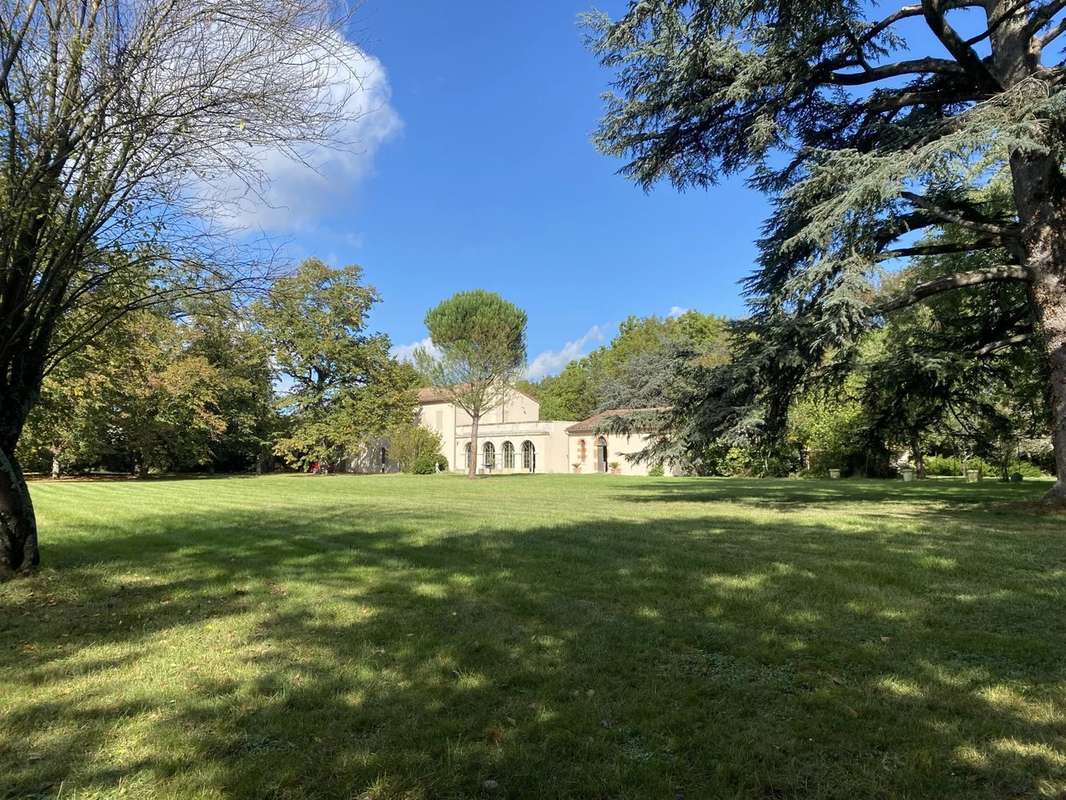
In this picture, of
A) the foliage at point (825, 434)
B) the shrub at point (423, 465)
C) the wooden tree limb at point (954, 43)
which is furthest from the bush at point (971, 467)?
the shrub at point (423, 465)

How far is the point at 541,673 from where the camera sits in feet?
11.0

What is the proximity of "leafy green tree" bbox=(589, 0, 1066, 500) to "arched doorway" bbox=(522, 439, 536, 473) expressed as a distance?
34.2 metres

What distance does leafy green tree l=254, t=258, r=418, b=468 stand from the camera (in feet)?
118

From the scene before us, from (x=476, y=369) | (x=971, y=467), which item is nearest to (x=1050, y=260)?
(x=971, y=467)

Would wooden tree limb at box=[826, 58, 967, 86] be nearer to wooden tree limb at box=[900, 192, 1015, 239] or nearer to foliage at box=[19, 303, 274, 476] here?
wooden tree limb at box=[900, 192, 1015, 239]

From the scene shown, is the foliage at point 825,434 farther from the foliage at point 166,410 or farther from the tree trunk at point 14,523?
the tree trunk at point 14,523

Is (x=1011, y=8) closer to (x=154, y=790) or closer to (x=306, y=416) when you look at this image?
(x=154, y=790)

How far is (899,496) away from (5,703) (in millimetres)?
16098

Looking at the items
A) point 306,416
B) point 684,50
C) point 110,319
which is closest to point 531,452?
point 306,416

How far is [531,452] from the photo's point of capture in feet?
156

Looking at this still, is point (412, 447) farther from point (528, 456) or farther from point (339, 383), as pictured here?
point (528, 456)

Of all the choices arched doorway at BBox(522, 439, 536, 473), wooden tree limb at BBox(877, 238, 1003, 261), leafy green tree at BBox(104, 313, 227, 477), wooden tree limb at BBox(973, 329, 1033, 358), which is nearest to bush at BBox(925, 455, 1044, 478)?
wooden tree limb at BBox(973, 329, 1033, 358)

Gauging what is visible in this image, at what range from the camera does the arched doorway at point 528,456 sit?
47.1m

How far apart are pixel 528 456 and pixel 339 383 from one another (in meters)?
15.6
